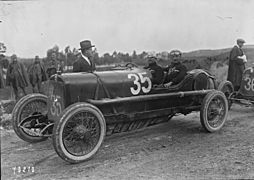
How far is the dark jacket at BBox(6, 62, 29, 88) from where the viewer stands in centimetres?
823

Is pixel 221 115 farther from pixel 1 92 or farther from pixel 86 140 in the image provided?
→ pixel 1 92

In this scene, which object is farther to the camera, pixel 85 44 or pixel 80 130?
pixel 85 44

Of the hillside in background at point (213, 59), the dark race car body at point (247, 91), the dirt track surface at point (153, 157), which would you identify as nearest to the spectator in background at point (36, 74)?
the dirt track surface at point (153, 157)

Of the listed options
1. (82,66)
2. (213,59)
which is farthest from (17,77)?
(213,59)

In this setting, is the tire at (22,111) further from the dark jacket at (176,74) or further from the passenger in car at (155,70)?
the dark jacket at (176,74)

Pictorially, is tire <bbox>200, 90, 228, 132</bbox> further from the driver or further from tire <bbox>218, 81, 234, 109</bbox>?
tire <bbox>218, 81, 234, 109</bbox>

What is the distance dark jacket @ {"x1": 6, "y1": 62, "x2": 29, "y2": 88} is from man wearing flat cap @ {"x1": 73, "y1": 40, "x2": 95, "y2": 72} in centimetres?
319

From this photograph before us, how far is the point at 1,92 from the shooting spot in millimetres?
7965

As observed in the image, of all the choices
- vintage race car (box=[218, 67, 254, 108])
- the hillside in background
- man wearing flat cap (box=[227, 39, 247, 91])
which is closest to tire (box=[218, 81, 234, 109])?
vintage race car (box=[218, 67, 254, 108])

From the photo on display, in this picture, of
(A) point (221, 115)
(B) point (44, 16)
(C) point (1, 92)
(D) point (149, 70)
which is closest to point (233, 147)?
(A) point (221, 115)

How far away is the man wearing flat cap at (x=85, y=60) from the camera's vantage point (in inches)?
212

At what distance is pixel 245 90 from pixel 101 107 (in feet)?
13.3

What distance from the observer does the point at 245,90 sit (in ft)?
24.7

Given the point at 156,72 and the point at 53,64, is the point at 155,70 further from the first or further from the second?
the point at 53,64
